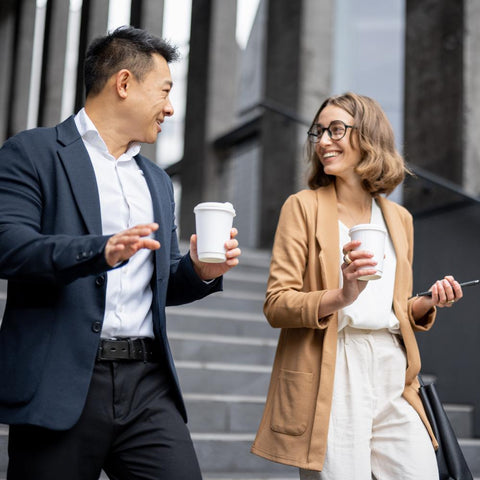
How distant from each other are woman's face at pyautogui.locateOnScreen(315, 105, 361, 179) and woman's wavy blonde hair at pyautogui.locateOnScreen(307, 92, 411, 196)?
16mm

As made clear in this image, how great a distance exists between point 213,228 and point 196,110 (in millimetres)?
9295

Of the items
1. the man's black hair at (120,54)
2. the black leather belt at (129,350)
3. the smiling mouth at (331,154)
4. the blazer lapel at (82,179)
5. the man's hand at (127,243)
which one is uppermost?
the man's black hair at (120,54)

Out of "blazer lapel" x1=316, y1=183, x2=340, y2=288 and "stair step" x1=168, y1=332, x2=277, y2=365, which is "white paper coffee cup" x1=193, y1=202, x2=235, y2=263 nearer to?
"blazer lapel" x1=316, y1=183, x2=340, y2=288

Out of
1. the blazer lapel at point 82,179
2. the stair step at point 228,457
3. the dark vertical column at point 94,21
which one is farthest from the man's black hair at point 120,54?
the dark vertical column at point 94,21

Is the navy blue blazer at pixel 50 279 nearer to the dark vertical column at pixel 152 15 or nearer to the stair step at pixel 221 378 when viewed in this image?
the stair step at pixel 221 378

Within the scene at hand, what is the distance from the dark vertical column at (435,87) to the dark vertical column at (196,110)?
15.1 ft

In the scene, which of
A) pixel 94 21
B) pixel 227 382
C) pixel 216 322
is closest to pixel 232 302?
pixel 216 322

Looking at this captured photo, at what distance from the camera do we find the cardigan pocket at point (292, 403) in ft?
7.35

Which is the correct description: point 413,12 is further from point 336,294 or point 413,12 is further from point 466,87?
point 336,294

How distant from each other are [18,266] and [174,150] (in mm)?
20838

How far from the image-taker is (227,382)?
4309 millimetres

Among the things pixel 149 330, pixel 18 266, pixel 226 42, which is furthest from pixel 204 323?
pixel 226 42

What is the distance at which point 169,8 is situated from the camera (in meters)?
11.5

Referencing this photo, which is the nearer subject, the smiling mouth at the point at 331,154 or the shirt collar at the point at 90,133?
the shirt collar at the point at 90,133
